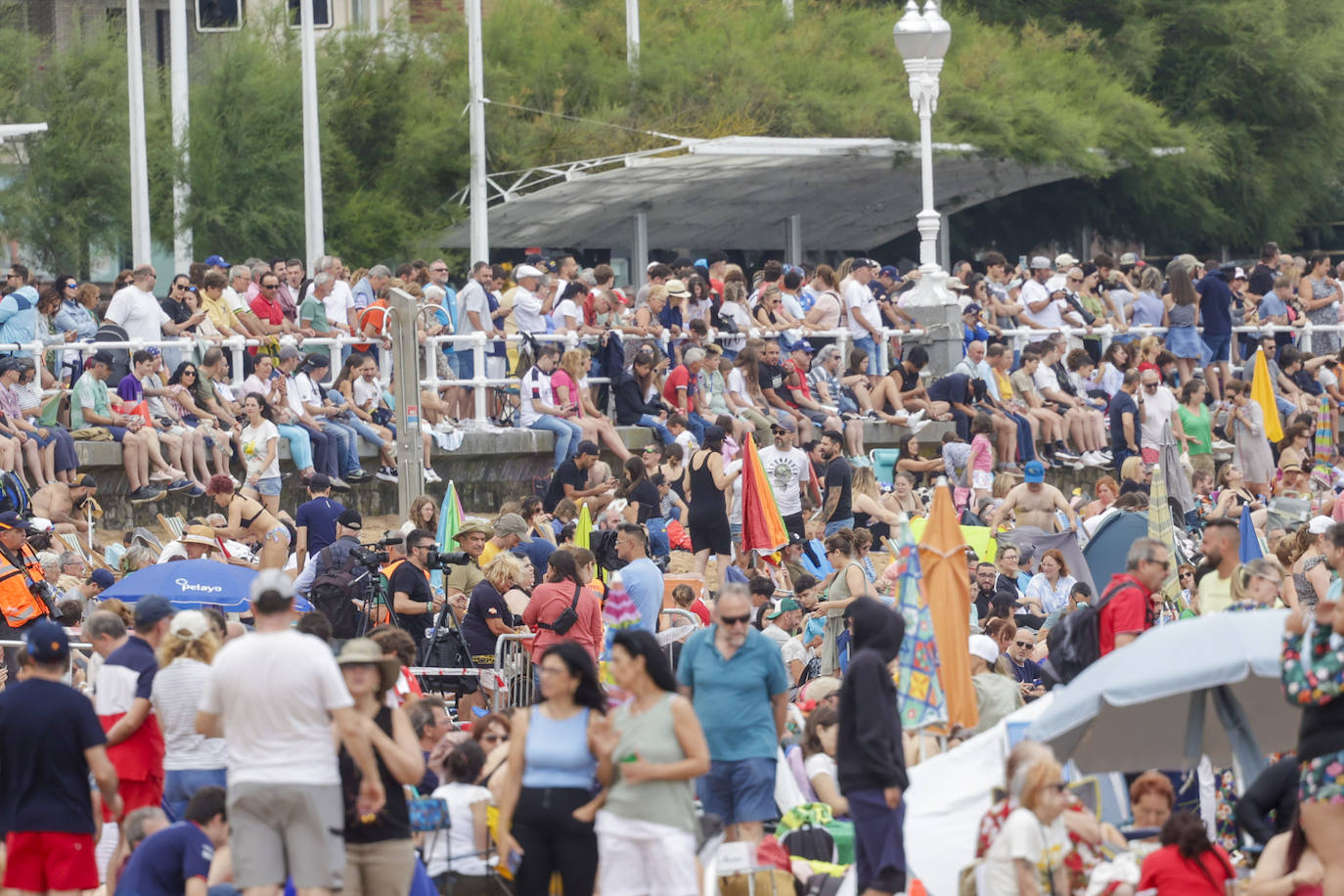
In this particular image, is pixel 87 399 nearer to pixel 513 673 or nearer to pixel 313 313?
pixel 313 313

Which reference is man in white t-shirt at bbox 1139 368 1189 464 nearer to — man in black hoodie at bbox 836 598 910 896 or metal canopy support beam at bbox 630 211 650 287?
metal canopy support beam at bbox 630 211 650 287

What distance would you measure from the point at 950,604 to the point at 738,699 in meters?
1.79

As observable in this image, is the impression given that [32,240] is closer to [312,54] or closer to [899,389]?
[312,54]

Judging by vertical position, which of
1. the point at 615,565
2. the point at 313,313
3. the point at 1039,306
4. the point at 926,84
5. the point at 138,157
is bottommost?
the point at 615,565

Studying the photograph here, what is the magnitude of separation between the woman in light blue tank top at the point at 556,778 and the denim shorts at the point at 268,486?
→ 10.3 m

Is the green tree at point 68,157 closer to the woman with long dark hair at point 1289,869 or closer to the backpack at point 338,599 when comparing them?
the backpack at point 338,599

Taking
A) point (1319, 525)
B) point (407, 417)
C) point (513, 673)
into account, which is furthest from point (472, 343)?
point (1319, 525)

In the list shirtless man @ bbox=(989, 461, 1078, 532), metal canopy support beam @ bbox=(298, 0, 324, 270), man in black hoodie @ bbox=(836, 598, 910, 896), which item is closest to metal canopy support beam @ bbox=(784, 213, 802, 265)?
metal canopy support beam @ bbox=(298, 0, 324, 270)

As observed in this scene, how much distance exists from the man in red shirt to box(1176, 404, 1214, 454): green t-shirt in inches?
530

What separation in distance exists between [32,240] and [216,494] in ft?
40.6

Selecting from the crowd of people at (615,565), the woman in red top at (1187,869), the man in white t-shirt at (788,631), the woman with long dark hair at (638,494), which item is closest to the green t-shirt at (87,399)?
the crowd of people at (615,565)

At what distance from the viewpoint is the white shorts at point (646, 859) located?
28.4 feet

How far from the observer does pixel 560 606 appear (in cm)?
1352

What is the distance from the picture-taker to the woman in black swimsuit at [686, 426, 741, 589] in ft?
59.7
